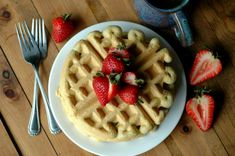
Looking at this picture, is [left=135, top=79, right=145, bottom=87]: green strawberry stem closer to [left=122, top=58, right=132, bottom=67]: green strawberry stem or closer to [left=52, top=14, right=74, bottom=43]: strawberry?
[left=122, top=58, right=132, bottom=67]: green strawberry stem

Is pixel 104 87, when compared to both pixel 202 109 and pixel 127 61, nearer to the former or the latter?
pixel 127 61

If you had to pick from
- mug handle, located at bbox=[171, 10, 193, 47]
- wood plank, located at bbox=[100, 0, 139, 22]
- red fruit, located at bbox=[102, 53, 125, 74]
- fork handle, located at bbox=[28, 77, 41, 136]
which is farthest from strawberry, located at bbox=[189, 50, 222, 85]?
fork handle, located at bbox=[28, 77, 41, 136]

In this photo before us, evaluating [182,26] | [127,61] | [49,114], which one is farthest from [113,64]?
[49,114]

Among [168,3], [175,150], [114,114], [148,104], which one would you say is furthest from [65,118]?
[168,3]

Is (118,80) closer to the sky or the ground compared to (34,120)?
closer to the sky

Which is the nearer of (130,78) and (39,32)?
(130,78)

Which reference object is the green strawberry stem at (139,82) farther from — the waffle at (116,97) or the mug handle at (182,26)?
the mug handle at (182,26)
